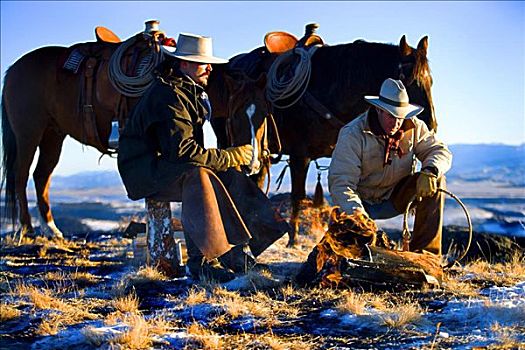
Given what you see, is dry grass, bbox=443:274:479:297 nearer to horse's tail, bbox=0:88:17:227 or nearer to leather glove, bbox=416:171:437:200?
leather glove, bbox=416:171:437:200

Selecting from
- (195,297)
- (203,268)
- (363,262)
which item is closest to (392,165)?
(363,262)

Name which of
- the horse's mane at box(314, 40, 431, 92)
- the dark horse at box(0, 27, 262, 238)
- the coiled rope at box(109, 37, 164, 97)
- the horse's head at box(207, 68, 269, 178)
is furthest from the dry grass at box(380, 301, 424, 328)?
the dark horse at box(0, 27, 262, 238)

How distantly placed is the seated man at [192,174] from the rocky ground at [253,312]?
283 millimetres

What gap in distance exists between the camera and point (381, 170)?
5.25 m

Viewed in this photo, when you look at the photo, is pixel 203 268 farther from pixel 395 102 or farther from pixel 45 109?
pixel 45 109

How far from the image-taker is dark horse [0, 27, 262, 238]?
25.8 feet

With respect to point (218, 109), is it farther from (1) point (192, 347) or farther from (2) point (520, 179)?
(2) point (520, 179)

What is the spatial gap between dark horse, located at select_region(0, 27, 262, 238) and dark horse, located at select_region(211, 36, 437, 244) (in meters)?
1.81

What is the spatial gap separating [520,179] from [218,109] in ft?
254

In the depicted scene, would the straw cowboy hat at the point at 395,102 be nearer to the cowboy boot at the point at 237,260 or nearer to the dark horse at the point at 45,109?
the cowboy boot at the point at 237,260

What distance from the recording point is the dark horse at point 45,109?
310 inches

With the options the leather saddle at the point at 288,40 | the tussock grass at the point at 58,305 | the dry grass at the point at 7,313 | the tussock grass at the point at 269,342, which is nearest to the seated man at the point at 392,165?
the tussock grass at the point at 269,342

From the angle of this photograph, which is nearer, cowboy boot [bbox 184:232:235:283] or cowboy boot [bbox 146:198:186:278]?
cowboy boot [bbox 184:232:235:283]

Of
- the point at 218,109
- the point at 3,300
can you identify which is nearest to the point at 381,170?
the point at 218,109
